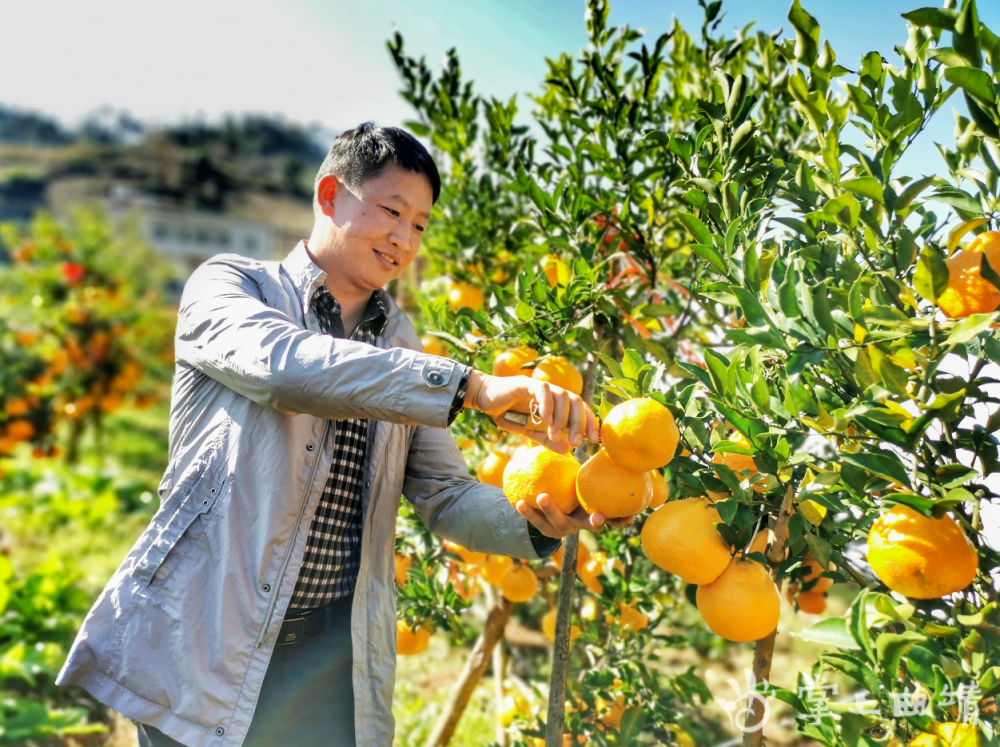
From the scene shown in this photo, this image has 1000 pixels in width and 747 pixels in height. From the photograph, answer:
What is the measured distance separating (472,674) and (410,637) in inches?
16.6

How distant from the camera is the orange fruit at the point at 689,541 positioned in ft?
3.47

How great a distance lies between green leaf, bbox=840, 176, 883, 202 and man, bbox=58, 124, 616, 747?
433 millimetres

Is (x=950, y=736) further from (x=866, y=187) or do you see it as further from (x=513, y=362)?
(x=513, y=362)

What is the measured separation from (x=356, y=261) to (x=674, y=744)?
1287mm

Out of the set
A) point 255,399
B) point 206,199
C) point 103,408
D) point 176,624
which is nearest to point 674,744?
point 176,624

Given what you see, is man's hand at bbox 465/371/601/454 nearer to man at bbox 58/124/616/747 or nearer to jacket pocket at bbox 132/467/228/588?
man at bbox 58/124/616/747

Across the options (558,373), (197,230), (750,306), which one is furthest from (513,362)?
(197,230)

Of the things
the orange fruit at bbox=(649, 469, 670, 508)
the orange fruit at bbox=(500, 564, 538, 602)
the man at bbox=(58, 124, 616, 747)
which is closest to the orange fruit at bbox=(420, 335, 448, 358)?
the man at bbox=(58, 124, 616, 747)

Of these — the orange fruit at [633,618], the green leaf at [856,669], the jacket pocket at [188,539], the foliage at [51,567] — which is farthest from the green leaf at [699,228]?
the foliage at [51,567]

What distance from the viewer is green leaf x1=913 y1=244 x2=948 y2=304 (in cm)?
86

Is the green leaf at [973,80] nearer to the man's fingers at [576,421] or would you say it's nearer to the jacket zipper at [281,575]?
the man's fingers at [576,421]

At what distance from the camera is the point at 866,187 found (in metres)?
0.87

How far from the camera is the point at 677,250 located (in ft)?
5.41

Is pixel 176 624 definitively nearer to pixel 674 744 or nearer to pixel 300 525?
pixel 300 525
